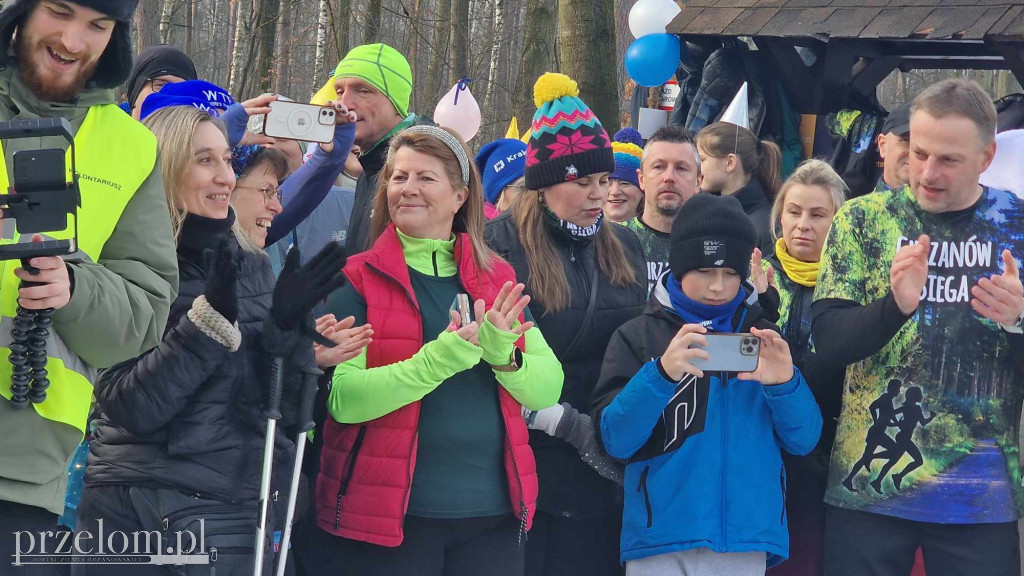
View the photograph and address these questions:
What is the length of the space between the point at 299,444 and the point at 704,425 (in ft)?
4.48

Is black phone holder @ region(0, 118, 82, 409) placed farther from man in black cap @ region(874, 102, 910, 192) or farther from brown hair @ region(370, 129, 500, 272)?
man in black cap @ region(874, 102, 910, 192)

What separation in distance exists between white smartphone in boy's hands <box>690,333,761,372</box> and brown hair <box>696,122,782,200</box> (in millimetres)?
2544

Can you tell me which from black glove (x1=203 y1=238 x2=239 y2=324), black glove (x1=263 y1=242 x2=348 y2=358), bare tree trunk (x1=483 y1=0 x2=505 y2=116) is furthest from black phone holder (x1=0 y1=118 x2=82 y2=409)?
bare tree trunk (x1=483 y1=0 x2=505 y2=116)

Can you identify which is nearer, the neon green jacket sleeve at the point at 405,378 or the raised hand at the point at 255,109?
the neon green jacket sleeve at the point at 405,378

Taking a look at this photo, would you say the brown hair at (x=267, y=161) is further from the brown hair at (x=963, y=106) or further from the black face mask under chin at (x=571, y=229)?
the brown hair at (x=963, y=106)

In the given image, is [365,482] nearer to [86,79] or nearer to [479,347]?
[479,347]

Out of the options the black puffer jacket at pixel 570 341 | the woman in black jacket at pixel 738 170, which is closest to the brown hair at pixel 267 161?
the black puffer jacket at pixel 570 341

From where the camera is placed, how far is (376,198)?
12.8ft

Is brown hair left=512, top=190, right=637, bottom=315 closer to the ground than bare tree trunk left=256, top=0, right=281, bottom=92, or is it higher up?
closer to the ground

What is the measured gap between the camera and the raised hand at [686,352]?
3451 mm

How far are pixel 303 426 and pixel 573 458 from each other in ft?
3.76

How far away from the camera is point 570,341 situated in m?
4.07

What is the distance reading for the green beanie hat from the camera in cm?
495

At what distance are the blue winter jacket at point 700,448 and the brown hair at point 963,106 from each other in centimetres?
97
